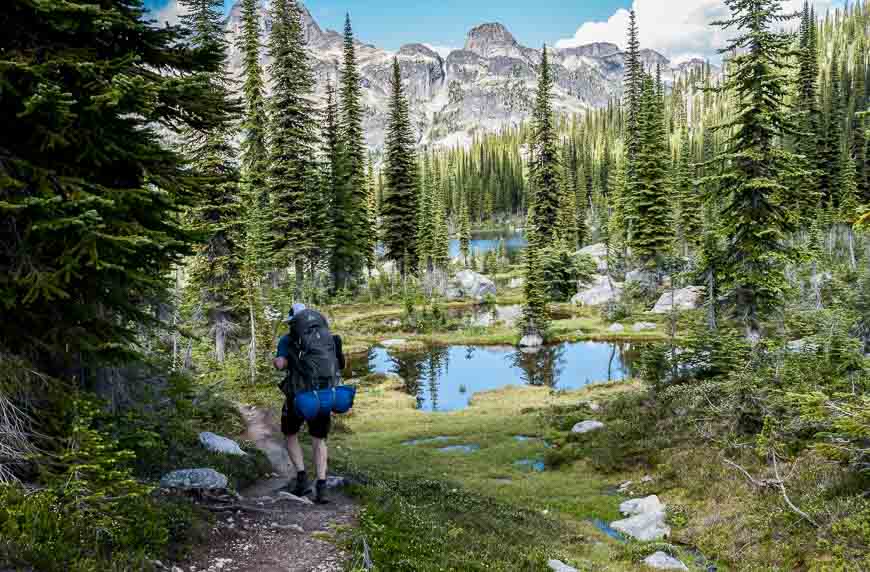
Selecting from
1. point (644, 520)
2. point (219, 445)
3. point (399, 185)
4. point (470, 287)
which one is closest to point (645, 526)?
point (644, 520)

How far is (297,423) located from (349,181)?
159ft

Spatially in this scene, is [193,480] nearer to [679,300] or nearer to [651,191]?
[651,191]

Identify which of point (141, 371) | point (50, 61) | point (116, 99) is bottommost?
point (141, 371)

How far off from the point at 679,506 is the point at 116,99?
45.2 ft

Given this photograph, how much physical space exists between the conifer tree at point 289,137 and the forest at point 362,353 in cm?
23

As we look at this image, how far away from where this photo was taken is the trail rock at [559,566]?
855cm

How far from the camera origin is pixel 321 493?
833 cm

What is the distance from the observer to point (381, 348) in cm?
4503

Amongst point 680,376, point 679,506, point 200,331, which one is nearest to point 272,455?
point 679,506

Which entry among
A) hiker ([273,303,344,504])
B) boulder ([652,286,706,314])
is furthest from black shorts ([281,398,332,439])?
boulder ([652,286,706,314])

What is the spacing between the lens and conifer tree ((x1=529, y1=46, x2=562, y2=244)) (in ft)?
176

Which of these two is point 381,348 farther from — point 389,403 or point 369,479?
point 369,479

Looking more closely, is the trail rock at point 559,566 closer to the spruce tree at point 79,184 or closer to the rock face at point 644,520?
the rock face at point 644,520

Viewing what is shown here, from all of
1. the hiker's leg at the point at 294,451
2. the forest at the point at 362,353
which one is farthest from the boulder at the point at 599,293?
the hiker's leg at the point at 294,451
